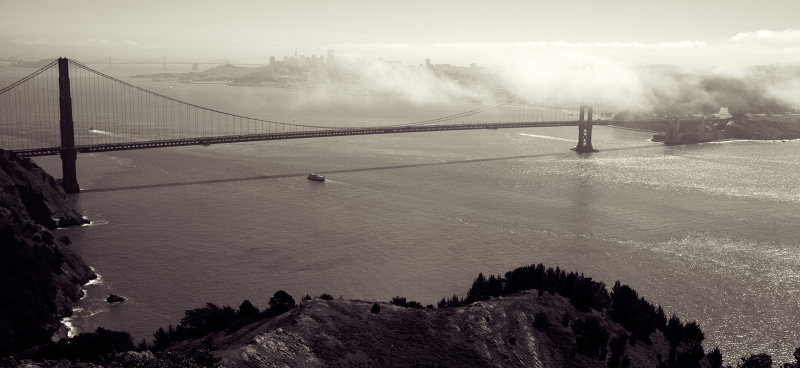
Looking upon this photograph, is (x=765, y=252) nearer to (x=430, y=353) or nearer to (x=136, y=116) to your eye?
(x=430, y=353)

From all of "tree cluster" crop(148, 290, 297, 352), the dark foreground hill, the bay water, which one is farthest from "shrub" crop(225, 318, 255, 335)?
the bay water

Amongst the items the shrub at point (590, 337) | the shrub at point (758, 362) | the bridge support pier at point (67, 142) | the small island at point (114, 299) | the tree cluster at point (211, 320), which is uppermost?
the bridge support pier at point (67, 142)

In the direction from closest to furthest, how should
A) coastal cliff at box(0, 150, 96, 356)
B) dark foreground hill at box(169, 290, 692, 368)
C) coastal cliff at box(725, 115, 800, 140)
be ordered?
1. dark foreground hill at box(169, 290, 692, 368)
2. coastal cliff at box(0, 150, 96, 356)
3. coastal cliff at box(725, 115, 800, 140)

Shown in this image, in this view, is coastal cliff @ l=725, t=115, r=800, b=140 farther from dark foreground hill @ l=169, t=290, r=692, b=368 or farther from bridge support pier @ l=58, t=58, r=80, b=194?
bridge support pier @ l=58, t=58, r=80, b=194

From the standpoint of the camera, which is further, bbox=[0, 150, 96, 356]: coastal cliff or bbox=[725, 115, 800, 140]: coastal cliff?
bbox=[725, 115, 800, 140]: coastal cliff

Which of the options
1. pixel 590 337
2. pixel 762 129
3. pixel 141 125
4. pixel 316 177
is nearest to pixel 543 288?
pixel 590 337

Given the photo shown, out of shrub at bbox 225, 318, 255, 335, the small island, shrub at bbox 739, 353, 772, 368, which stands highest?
shrub at bbox 225, 318, 255, 335

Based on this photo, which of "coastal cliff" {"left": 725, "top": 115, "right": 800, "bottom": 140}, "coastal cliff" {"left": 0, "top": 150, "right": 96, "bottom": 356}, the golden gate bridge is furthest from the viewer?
"coastal cliff" {"left": 725, "top": 115, "right": 800, "bottom": 140}

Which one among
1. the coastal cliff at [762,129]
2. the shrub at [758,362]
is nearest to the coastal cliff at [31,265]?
the shrub at [758,362]

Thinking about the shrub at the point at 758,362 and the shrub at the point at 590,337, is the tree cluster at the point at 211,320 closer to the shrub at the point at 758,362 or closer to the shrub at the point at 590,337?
the shrub at the point at 590,337
